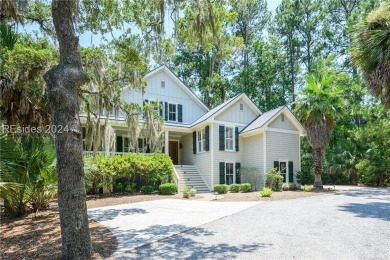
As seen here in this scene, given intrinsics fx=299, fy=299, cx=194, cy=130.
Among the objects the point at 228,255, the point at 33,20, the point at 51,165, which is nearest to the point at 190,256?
the point at 228,255

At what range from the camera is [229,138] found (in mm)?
20312

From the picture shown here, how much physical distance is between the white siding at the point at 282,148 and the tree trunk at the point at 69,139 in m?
15.1

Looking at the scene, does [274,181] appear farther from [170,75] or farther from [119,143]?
[170,75]

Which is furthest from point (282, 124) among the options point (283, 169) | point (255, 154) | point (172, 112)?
point (172, 112)

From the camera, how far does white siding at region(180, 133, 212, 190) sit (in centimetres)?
1958

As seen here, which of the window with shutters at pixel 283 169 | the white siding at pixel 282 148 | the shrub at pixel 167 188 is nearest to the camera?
the shrub at pixel 167 188

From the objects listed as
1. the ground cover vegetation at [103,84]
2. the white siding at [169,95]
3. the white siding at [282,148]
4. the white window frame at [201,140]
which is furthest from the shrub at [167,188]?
the white siding at [169,95]

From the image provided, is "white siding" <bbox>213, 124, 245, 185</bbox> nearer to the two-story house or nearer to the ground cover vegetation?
the two-story house

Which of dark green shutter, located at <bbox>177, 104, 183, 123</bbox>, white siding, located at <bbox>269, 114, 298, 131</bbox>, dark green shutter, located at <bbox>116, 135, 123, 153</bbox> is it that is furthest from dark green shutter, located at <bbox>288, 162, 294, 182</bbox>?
dark green shutter, located at <bbox>116, 135, 123, 153</bbox>

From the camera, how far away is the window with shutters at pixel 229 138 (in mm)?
20141

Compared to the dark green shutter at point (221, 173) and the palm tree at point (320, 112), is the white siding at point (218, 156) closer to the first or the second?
the dark green shutter at point (221, 173)

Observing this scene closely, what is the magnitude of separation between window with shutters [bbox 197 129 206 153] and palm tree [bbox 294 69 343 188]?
20.8ft

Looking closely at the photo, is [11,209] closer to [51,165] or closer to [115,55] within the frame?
[51,165]

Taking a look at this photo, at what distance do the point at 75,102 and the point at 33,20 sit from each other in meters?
7.16
